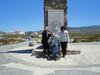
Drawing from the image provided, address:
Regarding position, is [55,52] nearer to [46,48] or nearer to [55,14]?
[46,48]

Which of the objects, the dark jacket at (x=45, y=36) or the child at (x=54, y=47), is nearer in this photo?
the child at (x=54, y=47)

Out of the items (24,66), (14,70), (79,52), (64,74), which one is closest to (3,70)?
(14,70)

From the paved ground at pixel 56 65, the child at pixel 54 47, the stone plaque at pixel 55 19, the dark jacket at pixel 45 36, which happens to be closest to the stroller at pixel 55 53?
the child at pixel 54 47

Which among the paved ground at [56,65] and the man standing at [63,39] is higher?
the man standing at [63,39]

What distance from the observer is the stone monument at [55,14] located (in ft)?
64.8

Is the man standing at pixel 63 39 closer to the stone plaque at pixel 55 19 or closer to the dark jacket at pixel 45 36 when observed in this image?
the dark jacket at pixel 45 36

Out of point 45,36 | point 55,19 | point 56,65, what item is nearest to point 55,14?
point 55,19

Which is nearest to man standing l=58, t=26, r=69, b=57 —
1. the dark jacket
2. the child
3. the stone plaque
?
the child

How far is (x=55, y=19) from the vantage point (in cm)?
1970

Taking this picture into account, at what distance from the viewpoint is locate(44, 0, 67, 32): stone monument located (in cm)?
1975

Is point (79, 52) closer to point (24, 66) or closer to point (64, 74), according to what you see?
point (24, 66)

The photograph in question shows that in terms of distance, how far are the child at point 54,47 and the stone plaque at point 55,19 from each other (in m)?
2.62

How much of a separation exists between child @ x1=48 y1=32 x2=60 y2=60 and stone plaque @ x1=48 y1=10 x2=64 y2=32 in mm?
2623

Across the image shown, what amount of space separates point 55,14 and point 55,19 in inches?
13.5
